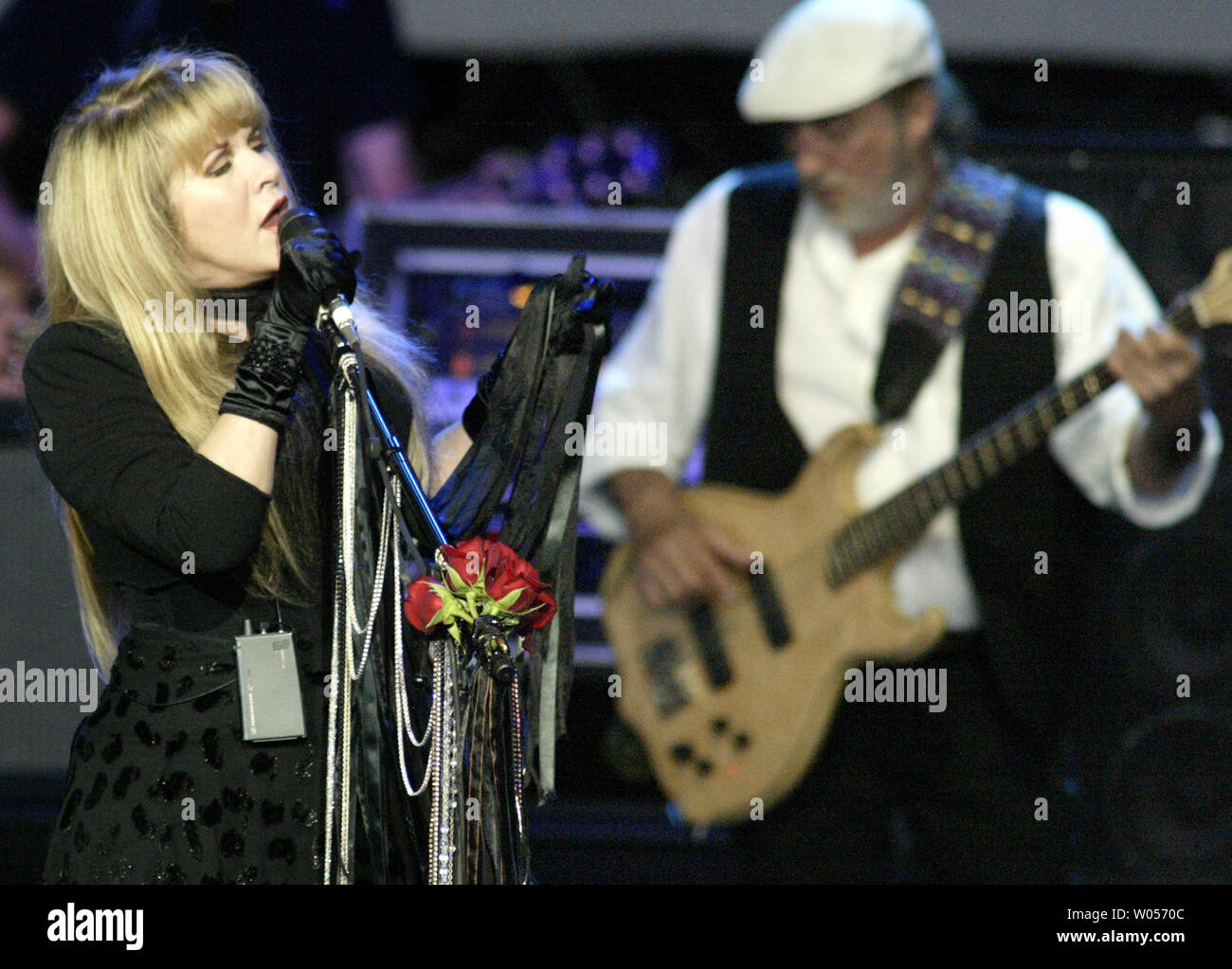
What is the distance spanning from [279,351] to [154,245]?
291mm

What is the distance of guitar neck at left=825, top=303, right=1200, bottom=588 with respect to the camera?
292 cm

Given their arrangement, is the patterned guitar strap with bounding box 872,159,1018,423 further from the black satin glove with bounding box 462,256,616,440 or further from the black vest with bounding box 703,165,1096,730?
the black satin glove with bounding box 462,256,616,440

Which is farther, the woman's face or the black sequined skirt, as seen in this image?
the woman's face

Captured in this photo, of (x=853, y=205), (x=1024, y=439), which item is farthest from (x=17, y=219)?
(x=1024, y=439)

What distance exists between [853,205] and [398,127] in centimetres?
102

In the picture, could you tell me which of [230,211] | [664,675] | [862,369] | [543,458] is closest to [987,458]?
[862,369]

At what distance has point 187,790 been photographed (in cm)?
171

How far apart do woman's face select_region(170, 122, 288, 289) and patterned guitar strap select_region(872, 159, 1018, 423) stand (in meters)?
1.54

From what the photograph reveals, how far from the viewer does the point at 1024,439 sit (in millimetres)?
2959

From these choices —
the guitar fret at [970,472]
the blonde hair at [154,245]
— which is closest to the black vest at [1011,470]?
the guitar fret at [970,472]

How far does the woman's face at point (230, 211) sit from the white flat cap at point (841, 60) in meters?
1.51

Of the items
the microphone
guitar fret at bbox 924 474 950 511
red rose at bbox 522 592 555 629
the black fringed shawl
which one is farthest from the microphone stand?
guitar fret at bbox 924 474 950 511

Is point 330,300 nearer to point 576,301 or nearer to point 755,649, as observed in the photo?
point 576,301
